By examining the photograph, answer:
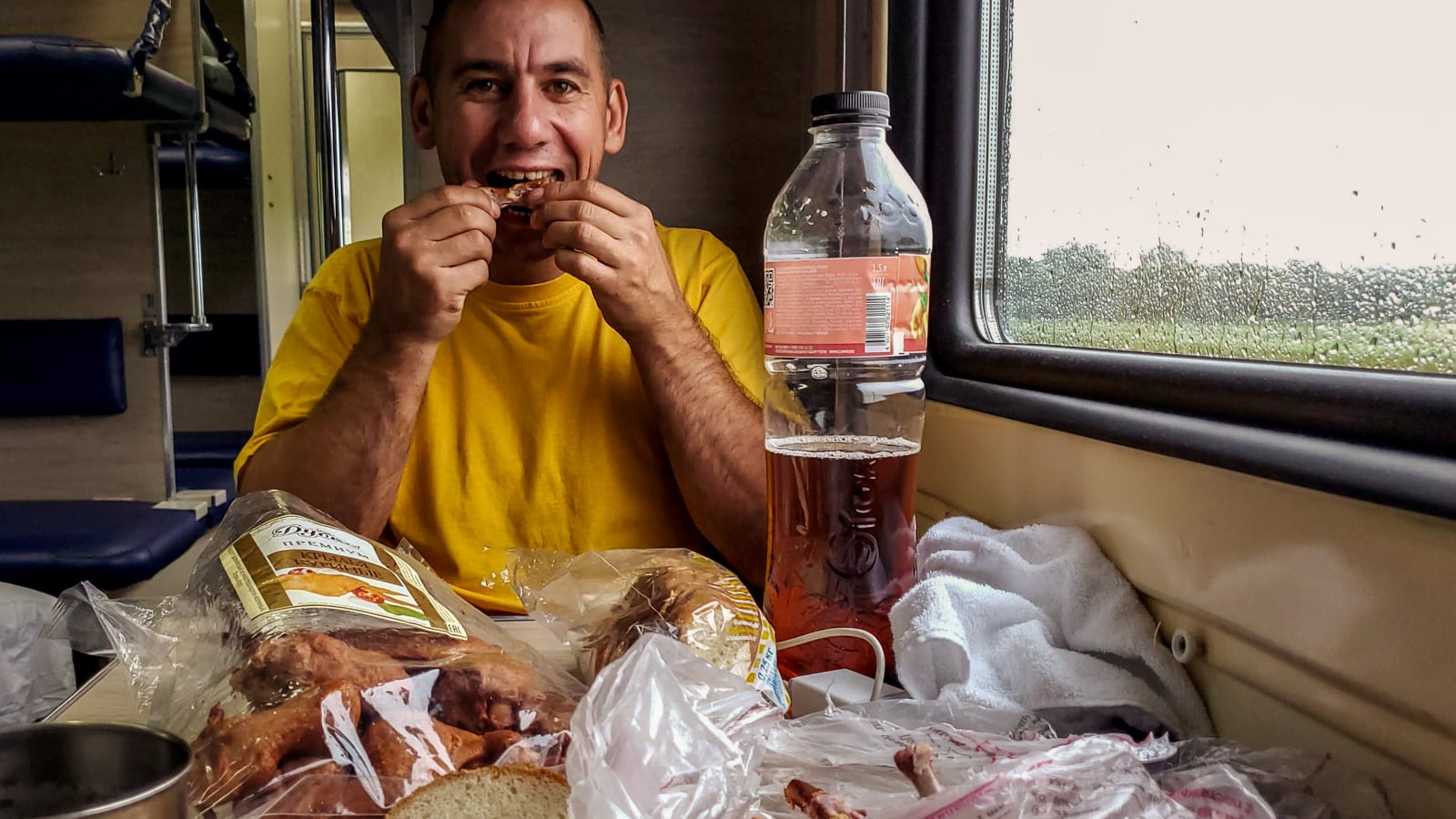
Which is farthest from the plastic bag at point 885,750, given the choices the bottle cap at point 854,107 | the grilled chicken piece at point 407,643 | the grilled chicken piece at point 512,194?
the grilled chicken piece at point 512,194

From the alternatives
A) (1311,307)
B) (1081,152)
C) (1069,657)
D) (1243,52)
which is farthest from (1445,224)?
(1081,152)

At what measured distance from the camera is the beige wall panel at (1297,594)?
0.50 meters

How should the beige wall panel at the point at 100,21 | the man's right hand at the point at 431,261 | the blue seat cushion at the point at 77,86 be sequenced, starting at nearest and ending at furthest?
the man's right hand at the point at 431,261
the blue seat cushion at the point at 77,86
the beige wall panel at the point at 100,21

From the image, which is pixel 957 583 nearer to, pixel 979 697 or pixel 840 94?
pixel 979 697

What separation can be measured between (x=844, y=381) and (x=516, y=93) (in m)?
0.65

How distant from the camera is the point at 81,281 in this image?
8.89 ft

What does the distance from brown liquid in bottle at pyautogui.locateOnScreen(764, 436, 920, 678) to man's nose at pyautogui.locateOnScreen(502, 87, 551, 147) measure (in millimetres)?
681

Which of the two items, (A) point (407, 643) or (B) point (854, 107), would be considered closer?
(A) point (407, 643)

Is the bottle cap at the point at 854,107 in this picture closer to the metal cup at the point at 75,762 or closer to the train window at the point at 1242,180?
the train window at the point at 1242,180

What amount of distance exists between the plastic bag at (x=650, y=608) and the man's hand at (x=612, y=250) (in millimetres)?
417

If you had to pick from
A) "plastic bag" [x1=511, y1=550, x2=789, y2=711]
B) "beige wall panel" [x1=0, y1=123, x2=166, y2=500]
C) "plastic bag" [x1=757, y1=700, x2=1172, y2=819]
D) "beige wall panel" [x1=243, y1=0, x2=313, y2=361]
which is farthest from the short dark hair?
"beige wall panel" [x1=243, y1=0, x2=313, y2=361]

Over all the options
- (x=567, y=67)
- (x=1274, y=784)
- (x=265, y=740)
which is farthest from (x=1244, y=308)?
(x=567, y=67)

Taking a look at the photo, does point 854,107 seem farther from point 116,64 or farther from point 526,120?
point 116,64

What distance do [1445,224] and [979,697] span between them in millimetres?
438
